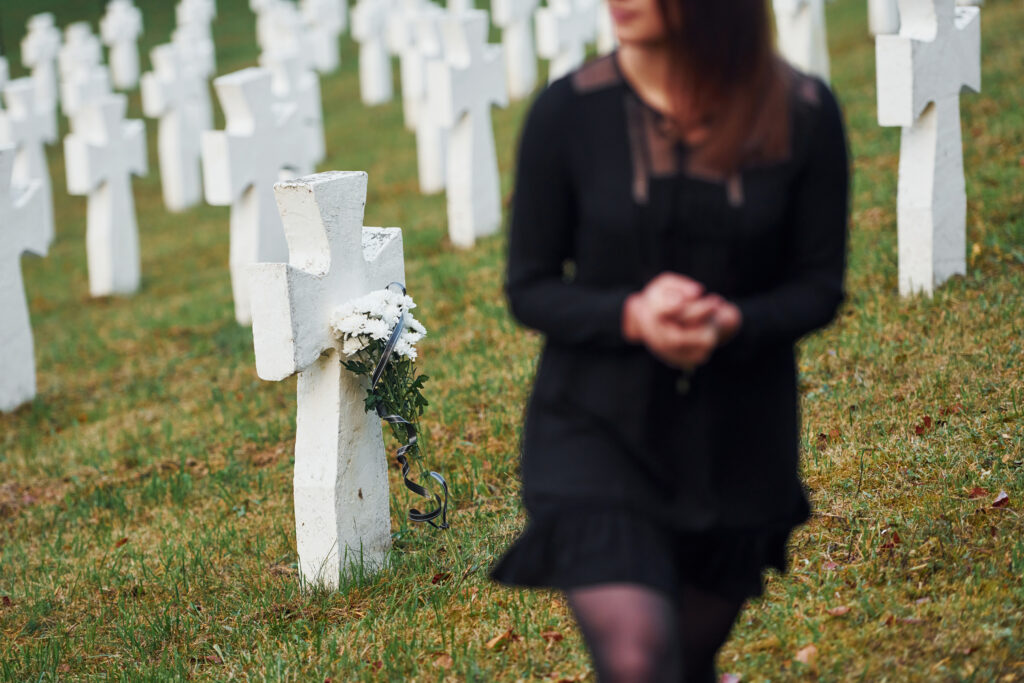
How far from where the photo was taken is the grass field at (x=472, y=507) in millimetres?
3646

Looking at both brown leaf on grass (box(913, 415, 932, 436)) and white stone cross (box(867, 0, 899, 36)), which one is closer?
brown leaf on grass (box(913, 415, 932, 436))

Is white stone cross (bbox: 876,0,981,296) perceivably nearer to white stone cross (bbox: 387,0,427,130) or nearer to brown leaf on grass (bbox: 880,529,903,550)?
brown leaf on grass (bbox: 880,529,903,550)

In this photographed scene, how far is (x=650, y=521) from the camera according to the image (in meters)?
2.32

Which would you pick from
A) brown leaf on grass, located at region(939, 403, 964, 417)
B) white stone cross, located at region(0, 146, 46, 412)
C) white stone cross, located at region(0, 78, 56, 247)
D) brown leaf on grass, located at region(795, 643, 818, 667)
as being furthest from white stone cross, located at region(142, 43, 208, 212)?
brown leaf on grass, located at region(795, 643, 818, 667)

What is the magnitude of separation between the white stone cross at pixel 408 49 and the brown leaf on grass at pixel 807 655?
39.5 feet

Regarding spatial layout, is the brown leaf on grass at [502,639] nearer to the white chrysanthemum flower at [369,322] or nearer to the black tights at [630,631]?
the white chrysanthemum flower at [369,322]

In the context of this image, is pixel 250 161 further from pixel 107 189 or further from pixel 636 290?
pixel 636 290

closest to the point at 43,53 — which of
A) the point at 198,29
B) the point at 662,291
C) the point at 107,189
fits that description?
the point at 198,29

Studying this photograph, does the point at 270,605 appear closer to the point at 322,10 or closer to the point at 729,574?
the point at 729,574

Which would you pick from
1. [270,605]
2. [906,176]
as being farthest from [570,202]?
[906,176]

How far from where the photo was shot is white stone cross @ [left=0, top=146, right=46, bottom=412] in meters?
8.16

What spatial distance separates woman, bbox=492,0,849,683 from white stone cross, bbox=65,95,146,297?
414 inches

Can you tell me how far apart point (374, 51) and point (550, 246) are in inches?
802

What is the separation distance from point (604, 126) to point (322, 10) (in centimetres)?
2398
